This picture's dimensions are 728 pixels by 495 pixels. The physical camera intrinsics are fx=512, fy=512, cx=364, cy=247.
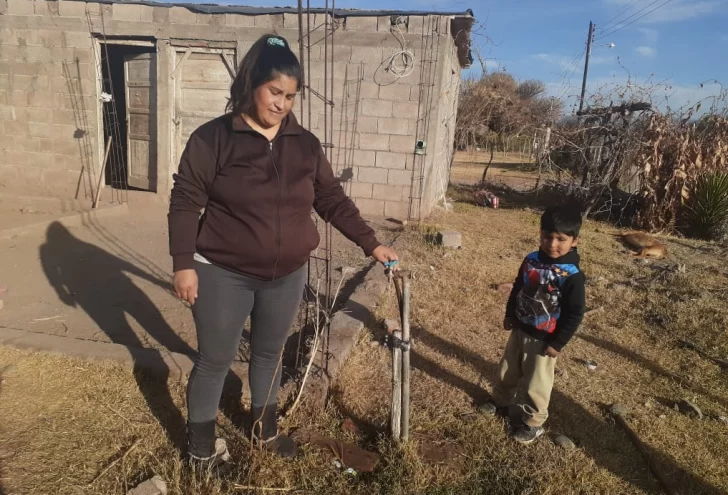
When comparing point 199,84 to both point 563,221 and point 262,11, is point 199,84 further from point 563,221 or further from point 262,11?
point 563,221

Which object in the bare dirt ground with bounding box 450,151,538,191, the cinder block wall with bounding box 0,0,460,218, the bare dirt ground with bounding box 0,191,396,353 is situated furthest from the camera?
the bare dirt ground with bounding box 450,151,538,191

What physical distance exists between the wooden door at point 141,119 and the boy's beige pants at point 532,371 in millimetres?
7018

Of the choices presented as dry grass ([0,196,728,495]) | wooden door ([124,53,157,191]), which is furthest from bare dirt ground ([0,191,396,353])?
wooden door ([124,53,157,191])

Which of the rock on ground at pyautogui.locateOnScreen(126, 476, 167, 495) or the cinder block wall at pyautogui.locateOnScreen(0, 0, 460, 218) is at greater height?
the cinder block wall at pyautogui.locateOnScreen(0, 0, 460, 218)

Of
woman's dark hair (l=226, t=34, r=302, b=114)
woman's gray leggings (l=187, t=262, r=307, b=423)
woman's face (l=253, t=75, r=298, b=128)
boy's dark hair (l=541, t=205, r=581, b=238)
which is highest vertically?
woman's dark hair (l=226, t=34, r=302, b=114)

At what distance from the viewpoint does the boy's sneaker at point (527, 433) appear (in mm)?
2602

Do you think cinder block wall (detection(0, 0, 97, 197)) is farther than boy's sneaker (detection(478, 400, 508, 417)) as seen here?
Yes

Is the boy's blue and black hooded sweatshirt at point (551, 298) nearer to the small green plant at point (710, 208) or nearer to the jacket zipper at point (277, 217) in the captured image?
the jacket zipper at point (277, 217)

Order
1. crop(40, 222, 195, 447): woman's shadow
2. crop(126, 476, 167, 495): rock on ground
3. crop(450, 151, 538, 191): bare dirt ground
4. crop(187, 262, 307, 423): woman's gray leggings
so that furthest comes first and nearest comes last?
1. crop(450, 151, 538, 191): bare dirt ground
2. crop(40, 222, 195, 447): woman's shadow
3. crop(126, 476, 167, 495): rock on ground
4. crop(187, 262, 307, 423): woman's gray leggings

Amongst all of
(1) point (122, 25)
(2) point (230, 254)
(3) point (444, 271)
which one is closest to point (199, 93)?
(1) point (122, 25)

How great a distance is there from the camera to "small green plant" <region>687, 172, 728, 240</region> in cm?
782

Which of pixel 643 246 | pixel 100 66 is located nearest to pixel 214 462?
pixel 643 246

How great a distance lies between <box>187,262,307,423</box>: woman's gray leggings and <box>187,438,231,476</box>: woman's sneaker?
0.60 ft

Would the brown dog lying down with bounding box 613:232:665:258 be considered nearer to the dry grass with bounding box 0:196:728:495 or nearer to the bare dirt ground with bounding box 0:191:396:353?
the dry grass with bounding box 0:196:728:495
